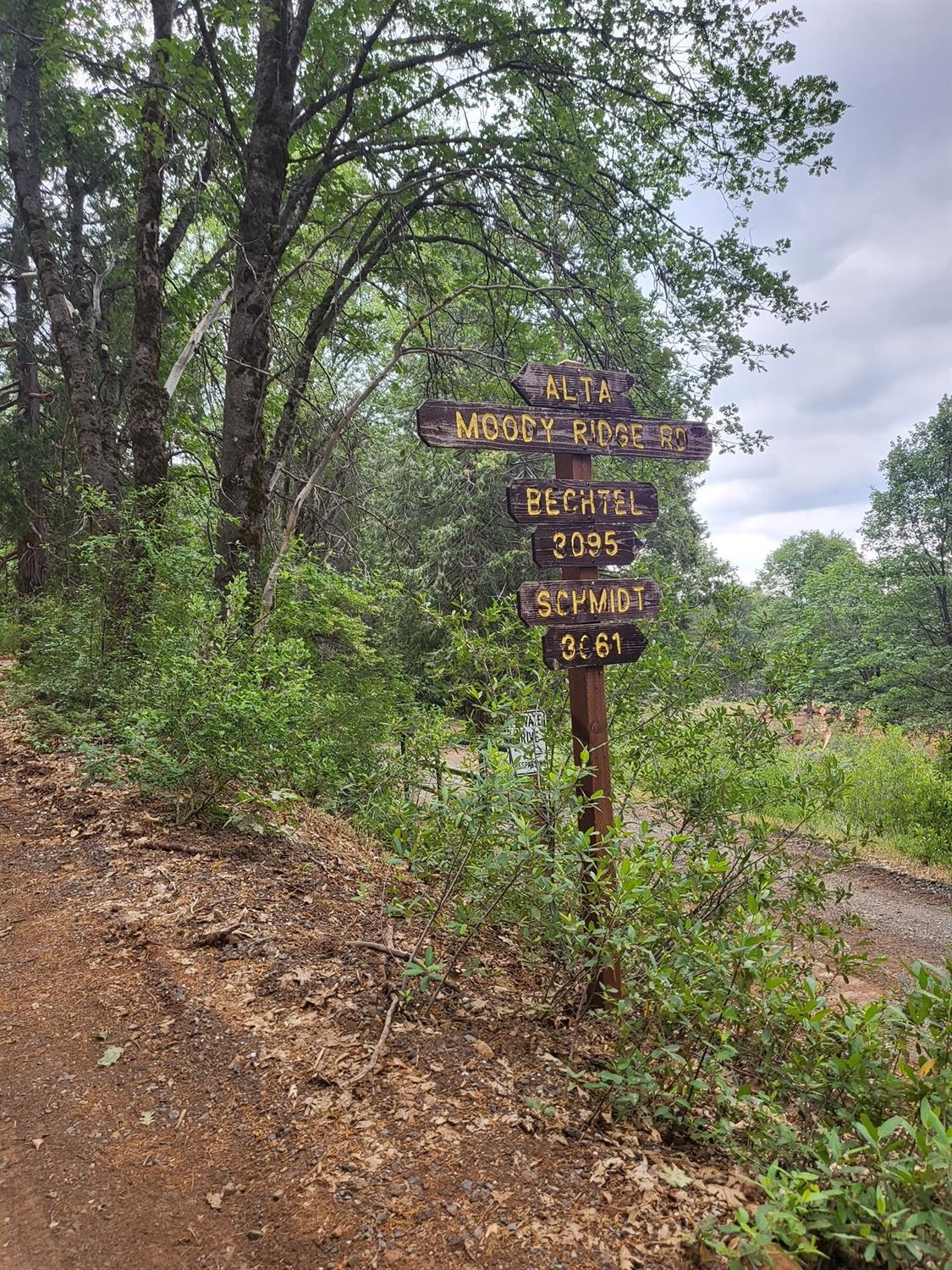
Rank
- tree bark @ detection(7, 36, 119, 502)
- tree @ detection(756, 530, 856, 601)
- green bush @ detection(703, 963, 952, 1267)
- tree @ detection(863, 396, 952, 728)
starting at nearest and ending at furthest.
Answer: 1. green bush @ detection(703, 963, 952, 1267)
2. tree bark @ detection(7, 36, 119, 502)
3. tree @ detection(863, 396, 952, 728)
4. tree @ detection(756, 530, 856, 601)

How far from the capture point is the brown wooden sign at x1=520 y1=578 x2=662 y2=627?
10.4 feet

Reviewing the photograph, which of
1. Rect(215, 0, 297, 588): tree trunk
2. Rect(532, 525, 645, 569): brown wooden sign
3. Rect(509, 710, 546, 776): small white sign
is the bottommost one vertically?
Rect(509, 710, 546, 776): small white sign

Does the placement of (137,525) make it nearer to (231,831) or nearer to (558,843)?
(231,831)

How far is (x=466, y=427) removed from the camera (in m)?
3.16

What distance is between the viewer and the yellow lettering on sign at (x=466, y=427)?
3.13 m

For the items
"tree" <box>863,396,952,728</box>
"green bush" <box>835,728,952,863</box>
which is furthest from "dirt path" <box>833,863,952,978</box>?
"tree" <box>863,396,952,728</box>

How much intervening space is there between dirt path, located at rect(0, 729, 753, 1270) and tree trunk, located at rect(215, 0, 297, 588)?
11.8 feet

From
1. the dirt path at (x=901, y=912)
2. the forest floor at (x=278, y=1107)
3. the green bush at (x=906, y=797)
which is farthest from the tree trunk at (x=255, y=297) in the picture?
the green bush at (x=906, y=797)

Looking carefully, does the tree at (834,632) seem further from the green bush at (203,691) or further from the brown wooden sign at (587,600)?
the green bush at (203,691)

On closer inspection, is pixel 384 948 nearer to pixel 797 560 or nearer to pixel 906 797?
pixel 906 797

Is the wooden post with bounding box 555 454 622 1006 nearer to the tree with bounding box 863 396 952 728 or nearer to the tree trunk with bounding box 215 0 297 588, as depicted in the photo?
the tree trunk with bounding box 215 0 297 588

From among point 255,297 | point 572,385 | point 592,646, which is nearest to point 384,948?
point 592,646

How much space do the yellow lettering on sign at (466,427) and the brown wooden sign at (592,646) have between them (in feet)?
3.30

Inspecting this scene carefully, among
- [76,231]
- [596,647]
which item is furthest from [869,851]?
[76,231]
